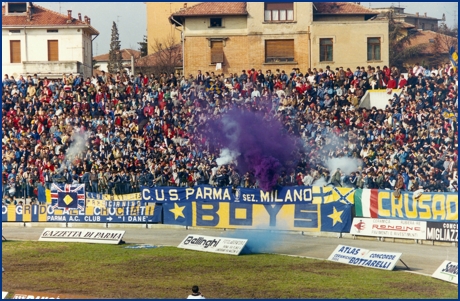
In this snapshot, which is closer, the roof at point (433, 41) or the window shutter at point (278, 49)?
the window shutter at point (278, 49)

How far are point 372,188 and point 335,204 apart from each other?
1.68 m

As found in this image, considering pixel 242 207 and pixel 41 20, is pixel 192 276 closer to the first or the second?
pixel 242 207

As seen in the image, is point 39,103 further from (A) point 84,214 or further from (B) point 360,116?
(B) point 360,116

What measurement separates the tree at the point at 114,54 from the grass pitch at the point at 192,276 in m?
62.9

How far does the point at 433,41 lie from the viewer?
259 ft

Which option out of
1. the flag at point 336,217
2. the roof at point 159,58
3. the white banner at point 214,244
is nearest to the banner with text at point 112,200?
the white banner at point 214,244

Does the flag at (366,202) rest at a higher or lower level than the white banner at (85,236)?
higher

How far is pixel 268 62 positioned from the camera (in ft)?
168

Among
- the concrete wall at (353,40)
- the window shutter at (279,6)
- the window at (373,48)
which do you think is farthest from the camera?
the window shutter at (279,6)

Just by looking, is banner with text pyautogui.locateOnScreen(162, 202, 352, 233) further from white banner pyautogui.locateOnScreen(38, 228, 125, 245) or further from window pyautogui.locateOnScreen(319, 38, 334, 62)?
window pyautogui.locateOnScreen(319, 38, 334, 62)

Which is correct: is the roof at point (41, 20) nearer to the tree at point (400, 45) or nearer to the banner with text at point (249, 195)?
the banner with text at point (249, 195)

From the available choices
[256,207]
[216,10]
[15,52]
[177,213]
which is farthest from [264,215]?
[15,52]

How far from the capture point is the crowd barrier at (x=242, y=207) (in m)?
30.4

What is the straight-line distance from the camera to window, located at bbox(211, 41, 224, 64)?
2047 inches
